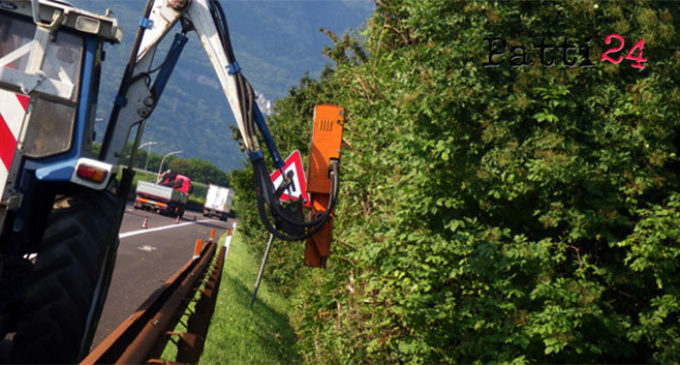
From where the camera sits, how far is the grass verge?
28.6 ft

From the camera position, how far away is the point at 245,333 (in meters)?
10.3

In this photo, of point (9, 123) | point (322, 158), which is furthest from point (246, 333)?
point (9, 123)

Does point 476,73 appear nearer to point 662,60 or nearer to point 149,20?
point 662,60

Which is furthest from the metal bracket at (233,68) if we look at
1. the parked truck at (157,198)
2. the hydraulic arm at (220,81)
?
the parked truck at (157,198)

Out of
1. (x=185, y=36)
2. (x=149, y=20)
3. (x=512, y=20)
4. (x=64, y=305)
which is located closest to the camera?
(x=64, y=305)

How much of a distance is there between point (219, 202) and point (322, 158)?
6602 centimetres

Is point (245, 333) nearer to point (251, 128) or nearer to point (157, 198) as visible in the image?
point (251, 128)

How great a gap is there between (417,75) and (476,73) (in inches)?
20.9

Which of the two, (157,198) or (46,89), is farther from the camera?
(157,198)

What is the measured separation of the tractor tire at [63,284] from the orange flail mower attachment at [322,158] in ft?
6.38

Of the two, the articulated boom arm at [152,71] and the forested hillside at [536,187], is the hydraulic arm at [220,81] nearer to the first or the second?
the articulated boom arm at [152,71]

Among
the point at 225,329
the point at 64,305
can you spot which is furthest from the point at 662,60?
the point at 225,329

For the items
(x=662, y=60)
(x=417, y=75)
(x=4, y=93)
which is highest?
(x=662, y=60)

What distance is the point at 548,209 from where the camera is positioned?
17.1ft
